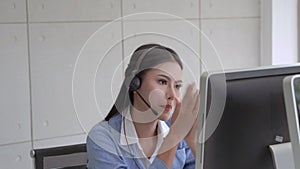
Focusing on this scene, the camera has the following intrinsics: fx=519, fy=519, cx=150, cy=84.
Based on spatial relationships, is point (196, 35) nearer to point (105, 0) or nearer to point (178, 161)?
point (105, 0)

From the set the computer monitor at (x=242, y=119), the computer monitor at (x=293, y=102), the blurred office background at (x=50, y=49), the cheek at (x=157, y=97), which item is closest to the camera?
the computer monitor at (x=293, y=102)

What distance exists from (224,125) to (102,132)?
0.73 metres

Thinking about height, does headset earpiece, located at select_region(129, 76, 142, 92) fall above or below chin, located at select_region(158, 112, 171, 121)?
Result: above

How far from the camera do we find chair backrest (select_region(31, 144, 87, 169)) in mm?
2201

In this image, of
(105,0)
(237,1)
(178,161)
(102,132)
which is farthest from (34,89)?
(237,1)

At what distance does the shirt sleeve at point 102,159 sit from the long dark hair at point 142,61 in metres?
0.20

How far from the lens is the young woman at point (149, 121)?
1.50 m

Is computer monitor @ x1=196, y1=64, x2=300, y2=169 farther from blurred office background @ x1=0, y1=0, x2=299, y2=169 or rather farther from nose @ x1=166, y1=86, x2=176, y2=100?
blurred office background @ x1=0, y1=0, x2=299, y2=169

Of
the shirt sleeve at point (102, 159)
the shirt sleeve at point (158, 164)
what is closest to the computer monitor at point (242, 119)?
the shirt sleeve at point (158, 164)

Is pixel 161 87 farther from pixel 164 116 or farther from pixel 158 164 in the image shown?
pixel 158 164

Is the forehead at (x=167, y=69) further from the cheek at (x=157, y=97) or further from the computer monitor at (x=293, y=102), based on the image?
the computer monitor at (x=293, y=102)

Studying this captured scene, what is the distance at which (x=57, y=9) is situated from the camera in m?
2.82

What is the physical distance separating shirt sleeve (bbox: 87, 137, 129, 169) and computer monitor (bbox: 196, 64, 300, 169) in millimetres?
627

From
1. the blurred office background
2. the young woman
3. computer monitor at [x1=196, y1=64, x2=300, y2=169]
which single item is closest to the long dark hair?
the young woman
